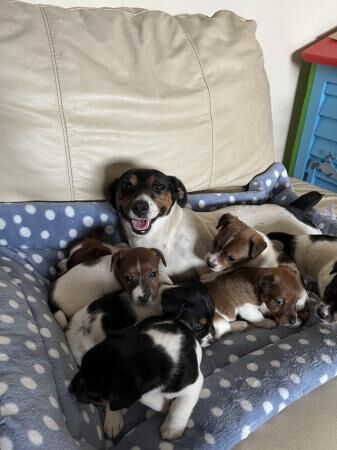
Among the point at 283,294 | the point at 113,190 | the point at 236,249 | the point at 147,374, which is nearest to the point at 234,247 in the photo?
the point at 236,249

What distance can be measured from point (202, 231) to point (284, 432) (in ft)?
2.63

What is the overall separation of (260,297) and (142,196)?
506 mm

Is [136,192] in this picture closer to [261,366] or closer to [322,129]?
[261,366]

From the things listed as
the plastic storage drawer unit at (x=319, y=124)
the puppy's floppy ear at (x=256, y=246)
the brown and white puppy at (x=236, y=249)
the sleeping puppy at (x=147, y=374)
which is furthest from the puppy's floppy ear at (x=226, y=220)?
the plastic storage drawer unit at (x=319, y=124)

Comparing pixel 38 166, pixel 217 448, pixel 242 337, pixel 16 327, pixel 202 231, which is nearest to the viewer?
pixel 217 448

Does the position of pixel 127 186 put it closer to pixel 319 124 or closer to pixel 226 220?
pixel 226 220

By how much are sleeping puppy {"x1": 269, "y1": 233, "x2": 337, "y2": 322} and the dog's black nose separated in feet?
1.82

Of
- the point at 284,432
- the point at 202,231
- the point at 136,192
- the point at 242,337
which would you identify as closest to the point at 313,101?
the point at 202,231

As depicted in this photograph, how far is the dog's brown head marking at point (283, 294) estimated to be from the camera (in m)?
1.35

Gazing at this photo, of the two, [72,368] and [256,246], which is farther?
[256,246]

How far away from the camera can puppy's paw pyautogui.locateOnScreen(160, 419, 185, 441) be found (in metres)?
1.00

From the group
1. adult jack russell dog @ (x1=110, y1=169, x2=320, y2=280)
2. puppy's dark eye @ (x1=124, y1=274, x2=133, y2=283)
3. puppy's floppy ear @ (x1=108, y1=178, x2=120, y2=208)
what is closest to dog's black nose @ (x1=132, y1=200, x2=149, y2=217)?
adult jack russell dog @ (x1=110, y1=169, x2=320, y2=280)

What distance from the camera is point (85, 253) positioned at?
149cm

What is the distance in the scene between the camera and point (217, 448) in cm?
98
